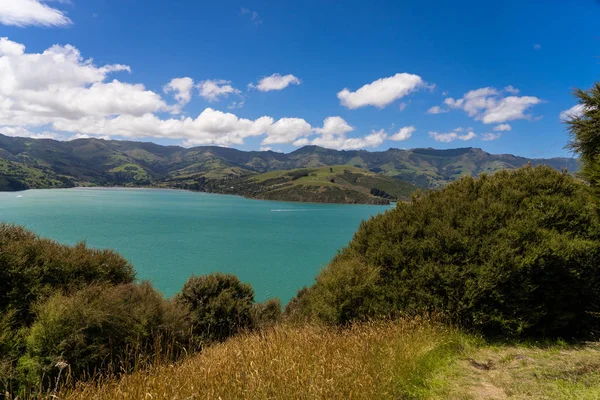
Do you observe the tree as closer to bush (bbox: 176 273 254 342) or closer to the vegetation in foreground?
the vegetation in foreground

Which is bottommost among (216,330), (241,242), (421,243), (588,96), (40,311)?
(241,242)

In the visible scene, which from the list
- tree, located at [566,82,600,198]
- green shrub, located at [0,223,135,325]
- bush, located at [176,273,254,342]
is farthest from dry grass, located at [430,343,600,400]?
green shrub, located at [0,223,135,325]

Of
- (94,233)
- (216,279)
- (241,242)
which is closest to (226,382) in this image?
(216,279)

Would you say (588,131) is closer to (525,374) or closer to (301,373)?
(525,374)

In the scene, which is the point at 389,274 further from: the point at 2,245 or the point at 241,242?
the point at 241,242

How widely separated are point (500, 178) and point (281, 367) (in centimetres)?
1065

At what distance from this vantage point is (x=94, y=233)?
64.2 metres

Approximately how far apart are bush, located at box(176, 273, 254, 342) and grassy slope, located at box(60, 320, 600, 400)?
27.3ft

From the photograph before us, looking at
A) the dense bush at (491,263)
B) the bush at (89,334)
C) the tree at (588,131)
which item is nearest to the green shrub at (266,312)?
the bush at (89,334)

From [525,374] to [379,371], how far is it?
116 inches

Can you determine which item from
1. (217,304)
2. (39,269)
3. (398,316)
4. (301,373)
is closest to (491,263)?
(398,316)

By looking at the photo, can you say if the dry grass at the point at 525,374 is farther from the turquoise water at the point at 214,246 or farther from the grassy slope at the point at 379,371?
the turquoise water at the point at 214,246

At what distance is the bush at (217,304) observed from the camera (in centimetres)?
1377

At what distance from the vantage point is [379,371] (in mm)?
4812
